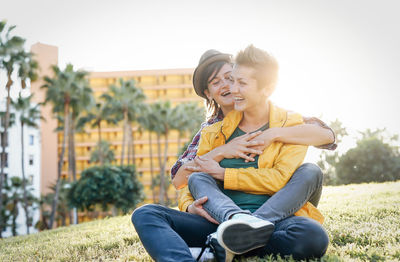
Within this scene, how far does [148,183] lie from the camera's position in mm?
66938

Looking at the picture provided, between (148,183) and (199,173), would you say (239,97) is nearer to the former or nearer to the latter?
(199,173)

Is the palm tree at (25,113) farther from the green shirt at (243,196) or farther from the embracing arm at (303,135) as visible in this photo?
the embracing arm at (303,135)

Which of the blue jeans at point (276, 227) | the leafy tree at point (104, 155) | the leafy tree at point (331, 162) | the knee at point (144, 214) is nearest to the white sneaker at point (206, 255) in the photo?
the blue jeans at point (276, 227)

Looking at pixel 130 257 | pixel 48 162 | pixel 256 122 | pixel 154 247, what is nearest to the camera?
pixel 154 247

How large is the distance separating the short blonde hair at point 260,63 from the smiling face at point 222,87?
0.90 m

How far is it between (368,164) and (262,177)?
2976 centimetres

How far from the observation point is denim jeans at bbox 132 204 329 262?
2766mm

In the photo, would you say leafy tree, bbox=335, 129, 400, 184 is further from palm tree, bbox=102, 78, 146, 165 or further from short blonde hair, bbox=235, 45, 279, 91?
short blonde hair, bbox=235, 45, 279, 91

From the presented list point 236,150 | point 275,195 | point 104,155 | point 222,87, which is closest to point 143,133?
point 104,155

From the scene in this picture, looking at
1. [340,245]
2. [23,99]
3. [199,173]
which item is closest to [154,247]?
[199,173]

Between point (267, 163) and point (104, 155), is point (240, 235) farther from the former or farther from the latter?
point (104, 155)

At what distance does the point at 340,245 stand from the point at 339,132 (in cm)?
3254

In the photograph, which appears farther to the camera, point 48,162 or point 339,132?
point 48,162

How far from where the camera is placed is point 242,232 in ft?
8.59
